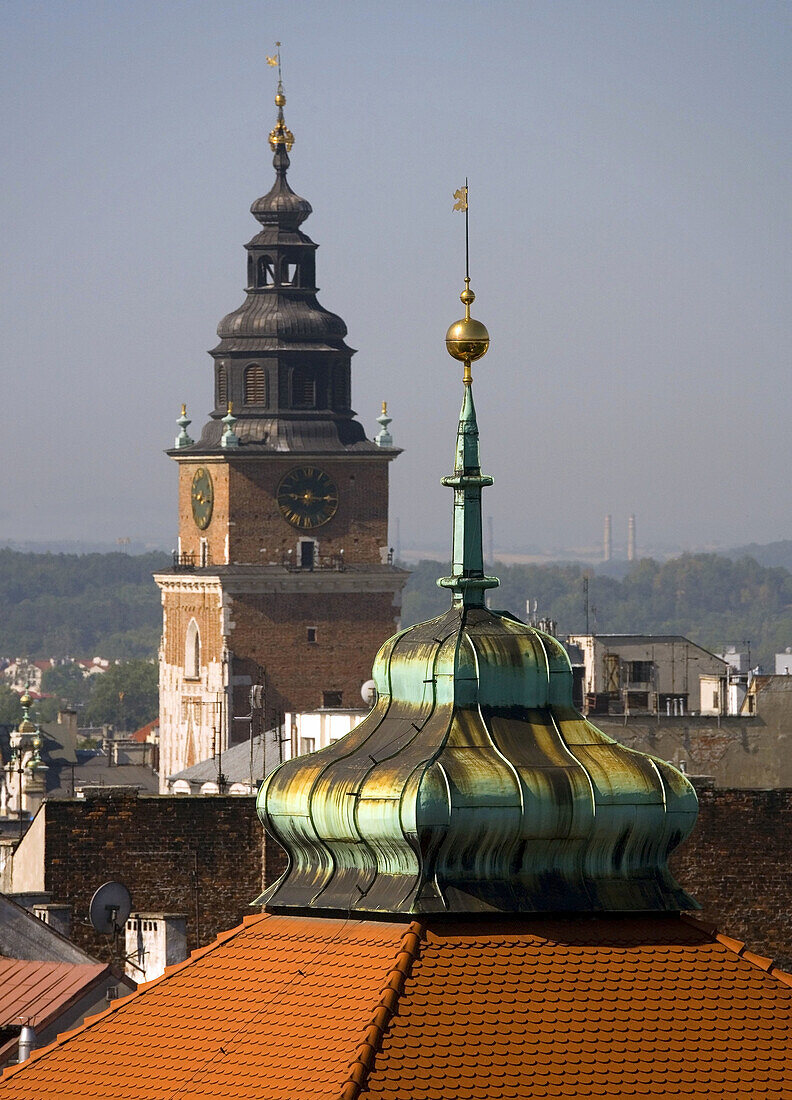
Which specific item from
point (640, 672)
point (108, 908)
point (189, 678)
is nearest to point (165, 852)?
point (108, 908)

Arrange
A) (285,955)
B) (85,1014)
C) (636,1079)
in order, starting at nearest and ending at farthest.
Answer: (636,1079), (285,955), (85,1014)

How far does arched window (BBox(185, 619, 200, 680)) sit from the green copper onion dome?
115646mm

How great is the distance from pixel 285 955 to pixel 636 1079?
242 cm

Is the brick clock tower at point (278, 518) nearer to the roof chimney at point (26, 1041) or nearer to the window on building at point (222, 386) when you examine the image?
the window on building at point (222, 386)

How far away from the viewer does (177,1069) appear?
1811cm

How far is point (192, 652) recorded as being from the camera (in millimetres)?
135500

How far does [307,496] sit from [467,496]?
115 metres

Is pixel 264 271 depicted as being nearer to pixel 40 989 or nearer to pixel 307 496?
pixel 307 496

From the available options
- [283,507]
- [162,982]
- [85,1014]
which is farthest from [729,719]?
[283,507]

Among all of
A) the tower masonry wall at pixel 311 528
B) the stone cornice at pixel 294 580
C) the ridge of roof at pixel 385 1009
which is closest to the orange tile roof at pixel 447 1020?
the ridge of roof at pixel 385 1009

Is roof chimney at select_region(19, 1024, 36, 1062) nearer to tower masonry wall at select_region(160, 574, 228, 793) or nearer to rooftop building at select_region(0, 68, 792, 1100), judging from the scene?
rooftop building at select_region(0, 68, 792, 1100)

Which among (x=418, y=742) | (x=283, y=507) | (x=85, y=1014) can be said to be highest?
(x=283, y=507)

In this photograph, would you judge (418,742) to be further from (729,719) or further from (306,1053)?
(729,719)

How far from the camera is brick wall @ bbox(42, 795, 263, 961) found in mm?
47875
